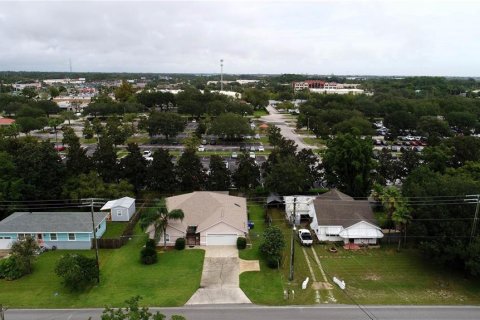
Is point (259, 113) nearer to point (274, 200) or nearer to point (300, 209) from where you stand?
point (274, 200)

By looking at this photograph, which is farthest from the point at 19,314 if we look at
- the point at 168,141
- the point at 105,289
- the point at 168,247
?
the point at 168,141

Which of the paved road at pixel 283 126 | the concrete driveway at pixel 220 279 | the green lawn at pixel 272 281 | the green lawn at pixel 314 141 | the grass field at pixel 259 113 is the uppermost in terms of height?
the grass field at pixel 259 113

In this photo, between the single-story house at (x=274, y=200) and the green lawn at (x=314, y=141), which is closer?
the single-story house at (x=274, y=200)

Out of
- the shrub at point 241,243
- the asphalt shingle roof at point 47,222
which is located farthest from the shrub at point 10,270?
the shrub at point 241,243

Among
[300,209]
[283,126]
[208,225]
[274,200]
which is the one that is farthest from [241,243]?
[283,126]

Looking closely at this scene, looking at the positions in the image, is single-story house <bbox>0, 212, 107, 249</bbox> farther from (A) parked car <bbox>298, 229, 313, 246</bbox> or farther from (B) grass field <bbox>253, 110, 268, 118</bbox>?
(B) grass field <bbox>253, 110, 268, 118</bbox>

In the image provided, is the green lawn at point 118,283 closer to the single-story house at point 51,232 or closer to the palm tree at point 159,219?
the single-story house at point 51,232

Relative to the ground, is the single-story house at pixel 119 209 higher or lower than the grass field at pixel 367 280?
higher
